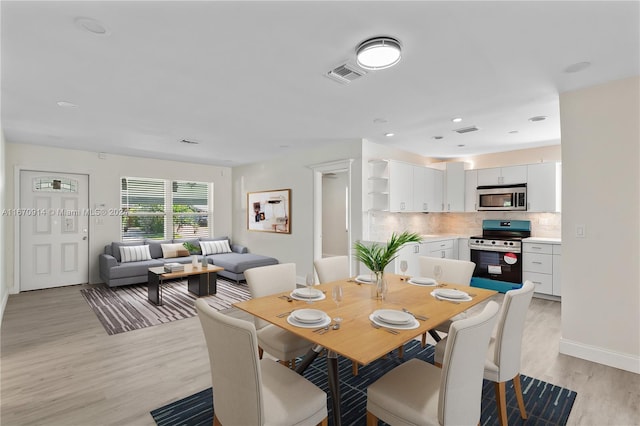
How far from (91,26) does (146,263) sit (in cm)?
482

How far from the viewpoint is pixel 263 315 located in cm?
194

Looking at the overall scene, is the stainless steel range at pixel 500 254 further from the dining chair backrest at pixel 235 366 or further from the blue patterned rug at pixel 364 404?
the dining chair backrest at pixel 235 366

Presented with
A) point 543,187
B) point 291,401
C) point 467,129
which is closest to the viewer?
point 291,401

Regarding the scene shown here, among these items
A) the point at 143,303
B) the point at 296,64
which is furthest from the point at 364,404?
the point at 143,303

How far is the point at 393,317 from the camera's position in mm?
1783

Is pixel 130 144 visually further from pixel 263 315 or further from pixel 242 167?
pixel 263 315

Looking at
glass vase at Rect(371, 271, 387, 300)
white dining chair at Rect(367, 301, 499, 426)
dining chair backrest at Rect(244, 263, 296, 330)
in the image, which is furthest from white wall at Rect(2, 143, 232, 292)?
white dining chair at Rect(367, 301, 499, 426)

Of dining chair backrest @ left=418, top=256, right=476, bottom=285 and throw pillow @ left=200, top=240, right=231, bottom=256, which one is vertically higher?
dining chair backrest @ left=418, top=256, right=476, bottom=285

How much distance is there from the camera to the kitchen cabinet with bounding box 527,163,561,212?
492 cm

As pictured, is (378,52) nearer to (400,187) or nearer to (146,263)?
(400,187)

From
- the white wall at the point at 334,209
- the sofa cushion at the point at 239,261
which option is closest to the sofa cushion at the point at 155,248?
the sofa cushion at the point at 239,261

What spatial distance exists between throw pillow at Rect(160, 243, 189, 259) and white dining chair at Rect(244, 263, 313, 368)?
4.47 metres

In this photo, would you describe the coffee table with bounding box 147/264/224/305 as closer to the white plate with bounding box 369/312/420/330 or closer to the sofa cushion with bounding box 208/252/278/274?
the sofa cushion with bounding box 208/252/278/274

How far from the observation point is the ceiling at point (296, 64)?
5.89ft
